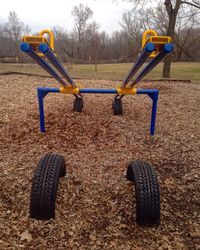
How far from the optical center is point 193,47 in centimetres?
4741

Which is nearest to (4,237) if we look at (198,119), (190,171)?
(190,171)

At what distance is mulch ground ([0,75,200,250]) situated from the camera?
2137 mm

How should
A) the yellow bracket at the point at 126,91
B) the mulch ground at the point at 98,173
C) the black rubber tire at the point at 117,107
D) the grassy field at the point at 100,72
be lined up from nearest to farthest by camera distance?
1. the mulch ground at the point at 98,173
2. the yellow bracket at the point at 126,91
3. the black rubber tire at the point at 117,107
4. the grassy field at the point at 100,72

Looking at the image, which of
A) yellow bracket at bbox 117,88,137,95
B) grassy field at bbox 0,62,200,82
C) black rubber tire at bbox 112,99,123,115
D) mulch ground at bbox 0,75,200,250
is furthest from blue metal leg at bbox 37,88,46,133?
grassy field at bbox 0,62,200,82

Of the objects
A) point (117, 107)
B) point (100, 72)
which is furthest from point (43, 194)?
point (100, 72)

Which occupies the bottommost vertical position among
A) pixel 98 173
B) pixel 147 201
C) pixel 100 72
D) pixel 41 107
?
pixel 98 173

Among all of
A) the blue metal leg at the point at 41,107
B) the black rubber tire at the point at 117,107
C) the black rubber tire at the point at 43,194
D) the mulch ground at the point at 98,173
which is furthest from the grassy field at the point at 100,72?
the black rubber tire at the point at 43,194

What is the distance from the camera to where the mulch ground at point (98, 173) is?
214 centimetres

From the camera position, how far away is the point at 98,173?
10.2 feet

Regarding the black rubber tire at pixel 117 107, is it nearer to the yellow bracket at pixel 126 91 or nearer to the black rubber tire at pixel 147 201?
the yellow bracket at pixel 126 91

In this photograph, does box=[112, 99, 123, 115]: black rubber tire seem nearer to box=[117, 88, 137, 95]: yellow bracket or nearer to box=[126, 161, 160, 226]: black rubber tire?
box=[117, 88, 137, 95]: yellow bracket

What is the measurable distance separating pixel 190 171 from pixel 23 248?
7.73ft

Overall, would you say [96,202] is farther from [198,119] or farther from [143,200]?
[198,119]

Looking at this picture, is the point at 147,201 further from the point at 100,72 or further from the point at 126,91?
the point at 100,72
